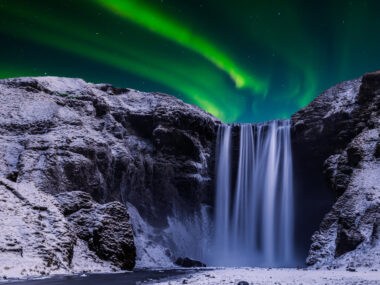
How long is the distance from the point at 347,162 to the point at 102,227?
22982 millimetres

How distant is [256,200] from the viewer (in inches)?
1628

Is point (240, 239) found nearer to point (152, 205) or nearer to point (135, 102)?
point (152, 205)

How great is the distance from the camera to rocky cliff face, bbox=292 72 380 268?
21812 millimetres

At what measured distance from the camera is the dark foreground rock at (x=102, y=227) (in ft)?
67.2

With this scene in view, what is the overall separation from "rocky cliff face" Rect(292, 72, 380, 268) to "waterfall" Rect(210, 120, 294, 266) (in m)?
3.29

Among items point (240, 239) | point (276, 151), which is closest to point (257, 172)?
point (276, 151)

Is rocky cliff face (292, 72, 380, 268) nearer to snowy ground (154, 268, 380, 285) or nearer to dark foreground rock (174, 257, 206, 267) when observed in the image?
snowy ground (154, 268, 380, 285)

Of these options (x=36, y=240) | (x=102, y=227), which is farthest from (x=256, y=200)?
(x=36, y=240)

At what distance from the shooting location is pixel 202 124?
46406 millimetres

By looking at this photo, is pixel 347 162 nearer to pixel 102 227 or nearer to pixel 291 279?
pixel 291 279

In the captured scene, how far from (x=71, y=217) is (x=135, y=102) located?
1148 inches

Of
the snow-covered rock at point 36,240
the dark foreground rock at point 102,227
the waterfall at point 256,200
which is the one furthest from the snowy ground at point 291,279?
the waterfall at point 256,200

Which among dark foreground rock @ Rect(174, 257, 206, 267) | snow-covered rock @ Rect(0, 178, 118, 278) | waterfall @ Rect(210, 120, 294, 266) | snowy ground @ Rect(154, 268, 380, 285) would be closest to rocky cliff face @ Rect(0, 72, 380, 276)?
snow-covered rock @ Rect(0, 178, 118, 278)

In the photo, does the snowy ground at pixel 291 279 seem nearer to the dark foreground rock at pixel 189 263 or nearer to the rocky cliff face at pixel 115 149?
the rocky cliff face at pixel 115 149
